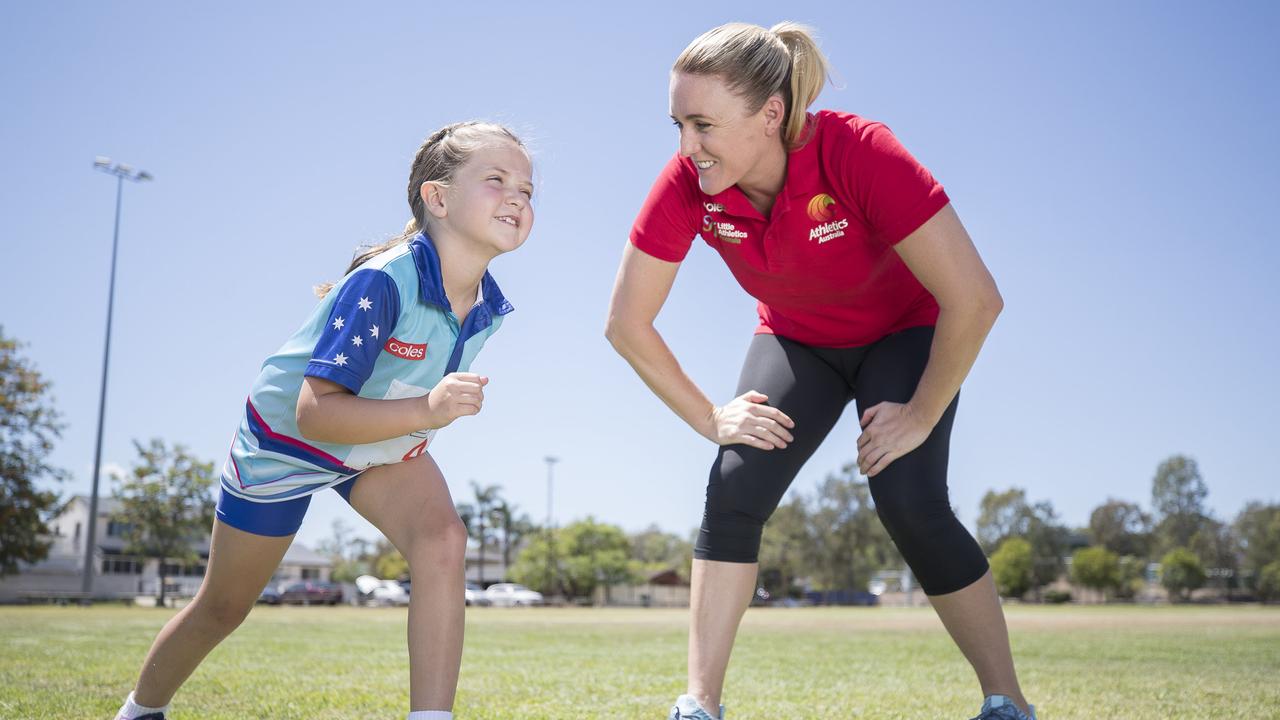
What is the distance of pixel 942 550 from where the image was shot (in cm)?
290

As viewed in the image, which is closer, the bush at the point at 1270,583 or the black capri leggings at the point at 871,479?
the black capri leggings at the point at 871,479

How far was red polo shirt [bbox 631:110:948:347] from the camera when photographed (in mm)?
2738

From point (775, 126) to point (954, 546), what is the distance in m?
1.42

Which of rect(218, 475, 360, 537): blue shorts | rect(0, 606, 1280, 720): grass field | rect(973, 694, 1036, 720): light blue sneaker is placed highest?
rect(218, 475, 360, 537): blue shorts

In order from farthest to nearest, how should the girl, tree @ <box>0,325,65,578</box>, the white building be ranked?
the white building → tree @ <box>0,325,65,578</box> → the girl

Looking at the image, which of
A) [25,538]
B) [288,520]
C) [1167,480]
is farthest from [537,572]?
[288,520]

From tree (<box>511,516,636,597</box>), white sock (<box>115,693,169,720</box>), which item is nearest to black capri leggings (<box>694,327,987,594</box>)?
white sock (<box>115,693,169,720</box>)

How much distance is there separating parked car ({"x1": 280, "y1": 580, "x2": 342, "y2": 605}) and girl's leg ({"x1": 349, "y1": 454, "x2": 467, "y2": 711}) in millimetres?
45415

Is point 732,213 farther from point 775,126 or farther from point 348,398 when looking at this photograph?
point 348,398

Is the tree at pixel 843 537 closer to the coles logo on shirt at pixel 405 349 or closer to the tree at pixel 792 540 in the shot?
the tree at pixel 792 540

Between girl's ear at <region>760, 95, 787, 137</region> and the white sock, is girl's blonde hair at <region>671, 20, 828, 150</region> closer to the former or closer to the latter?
girl's ear at <region>760, 95, 787, 137</region>

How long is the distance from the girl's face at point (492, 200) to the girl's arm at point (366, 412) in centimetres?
58

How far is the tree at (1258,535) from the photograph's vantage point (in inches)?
3159

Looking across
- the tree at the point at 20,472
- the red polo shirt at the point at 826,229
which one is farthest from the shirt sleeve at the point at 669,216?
the tree at the point at 20,472
